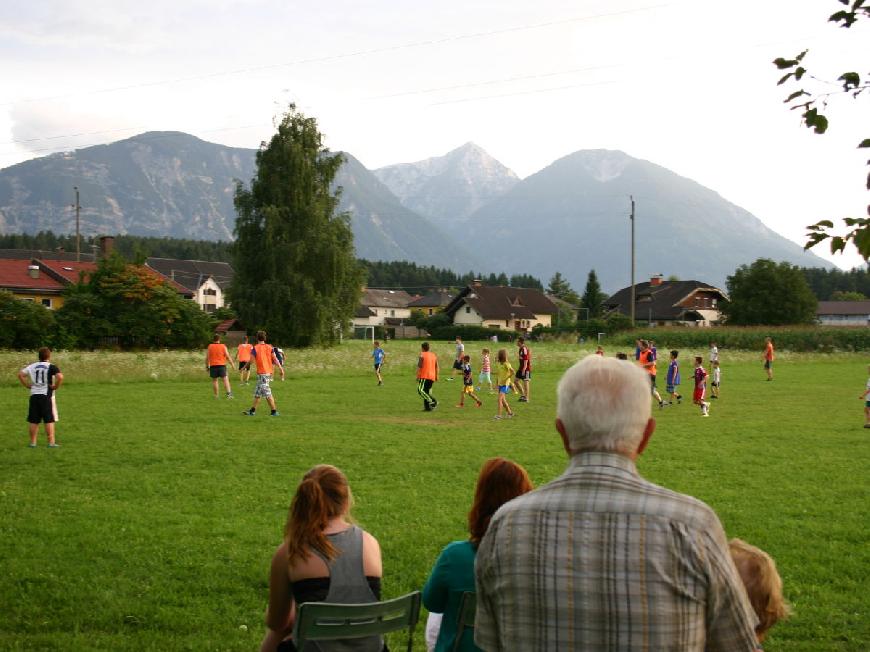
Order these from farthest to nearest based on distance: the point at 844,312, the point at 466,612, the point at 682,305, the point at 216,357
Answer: the point at 844,312 → the point at 682,305 → the point at 216,357 → the point at 466,612

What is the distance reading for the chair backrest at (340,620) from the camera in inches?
162

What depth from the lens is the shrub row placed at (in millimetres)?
59719

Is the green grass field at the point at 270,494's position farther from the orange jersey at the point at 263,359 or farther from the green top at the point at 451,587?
the green top at the point at 451,587

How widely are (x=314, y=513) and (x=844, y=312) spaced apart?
5642 inches

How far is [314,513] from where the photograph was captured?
14.9 ft

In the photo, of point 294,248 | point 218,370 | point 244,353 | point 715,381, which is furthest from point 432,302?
point 218,370

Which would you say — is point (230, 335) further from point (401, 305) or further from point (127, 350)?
point (401, 305)

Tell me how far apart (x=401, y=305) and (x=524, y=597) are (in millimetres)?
157103

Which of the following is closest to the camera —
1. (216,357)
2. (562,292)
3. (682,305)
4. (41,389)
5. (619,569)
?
(619,569)

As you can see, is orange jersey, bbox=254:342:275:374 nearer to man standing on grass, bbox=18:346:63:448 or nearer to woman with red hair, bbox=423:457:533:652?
man standing on grass, bbox=18:346:63:448

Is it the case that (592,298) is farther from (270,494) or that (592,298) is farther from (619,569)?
(619,569)

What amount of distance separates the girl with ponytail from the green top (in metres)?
0.55

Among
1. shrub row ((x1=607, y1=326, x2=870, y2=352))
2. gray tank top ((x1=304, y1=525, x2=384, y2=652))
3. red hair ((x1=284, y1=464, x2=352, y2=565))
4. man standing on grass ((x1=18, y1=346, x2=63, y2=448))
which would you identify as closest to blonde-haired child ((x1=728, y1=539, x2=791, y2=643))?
gray tank top ((x1=304, y1=525, x2=384, y2=652))

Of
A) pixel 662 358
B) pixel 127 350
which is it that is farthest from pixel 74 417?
pixel 662 358
